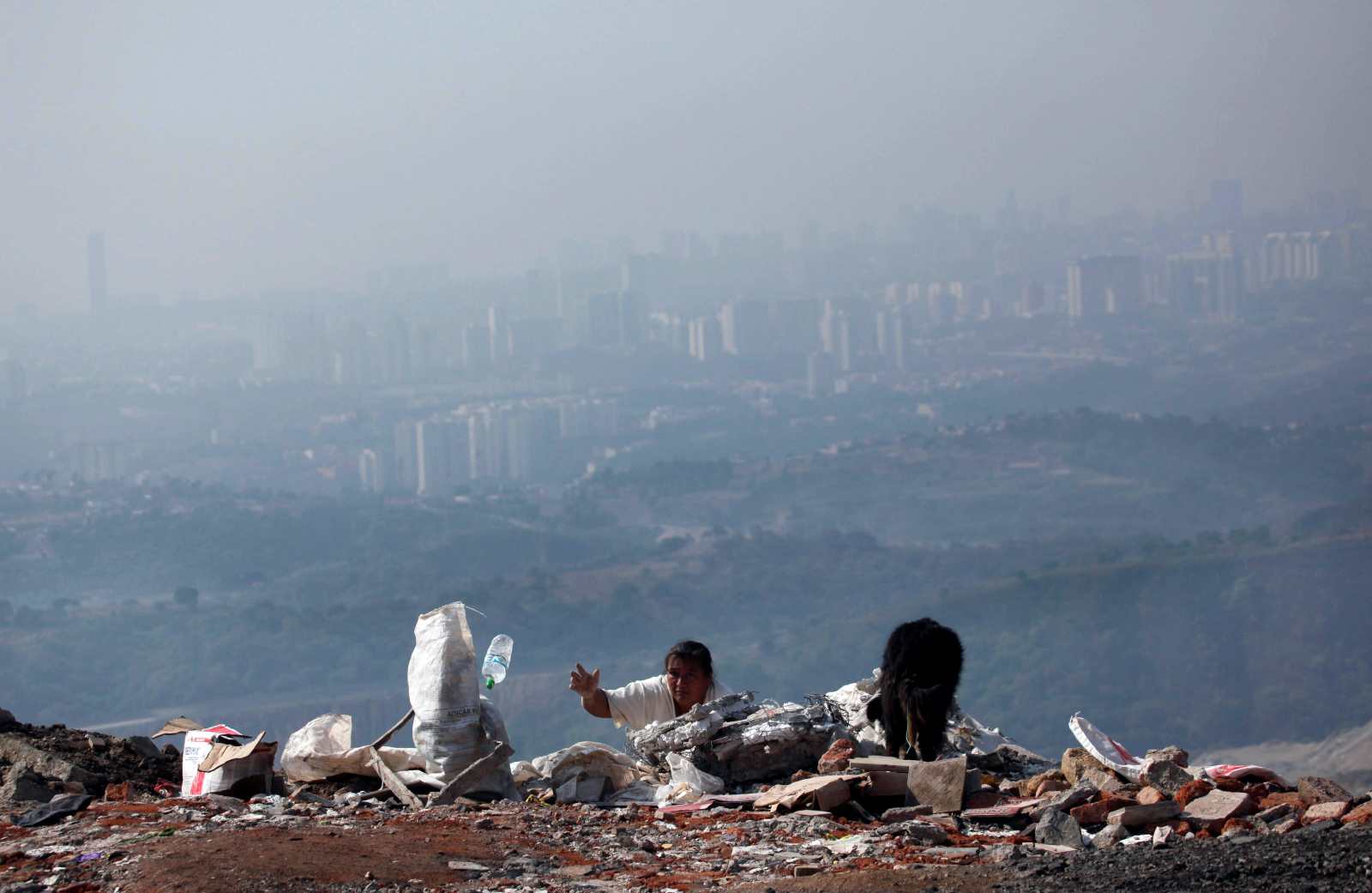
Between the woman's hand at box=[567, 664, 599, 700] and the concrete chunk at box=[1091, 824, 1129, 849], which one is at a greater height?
the woman's hand at box=[567, 664, 599, 700]

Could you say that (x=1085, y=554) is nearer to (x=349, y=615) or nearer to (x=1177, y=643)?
(x=1177, y=643)

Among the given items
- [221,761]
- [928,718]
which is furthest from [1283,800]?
[221,761]

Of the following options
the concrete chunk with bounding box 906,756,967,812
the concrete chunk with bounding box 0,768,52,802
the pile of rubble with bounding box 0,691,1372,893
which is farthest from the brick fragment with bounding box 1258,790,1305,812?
the concrete chunk with bounding box 0,768,52,802

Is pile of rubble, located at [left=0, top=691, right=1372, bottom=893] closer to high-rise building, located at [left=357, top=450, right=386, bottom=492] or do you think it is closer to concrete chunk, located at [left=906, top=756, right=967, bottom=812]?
concrete chunk, located at [left=906, top=756, right=967, bottom=812]

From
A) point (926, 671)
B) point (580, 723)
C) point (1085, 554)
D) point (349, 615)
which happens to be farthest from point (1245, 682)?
point (926, 671)

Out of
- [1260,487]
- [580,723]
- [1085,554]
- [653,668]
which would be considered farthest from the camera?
[1260,487]

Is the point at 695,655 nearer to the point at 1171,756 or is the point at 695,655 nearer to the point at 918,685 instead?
the point at 918,685
